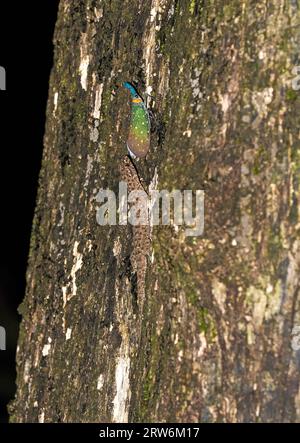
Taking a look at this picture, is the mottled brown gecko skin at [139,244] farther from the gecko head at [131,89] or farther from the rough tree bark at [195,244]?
the gecko head at [131,89]

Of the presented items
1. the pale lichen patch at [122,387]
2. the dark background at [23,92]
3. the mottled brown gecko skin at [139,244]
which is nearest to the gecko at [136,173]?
the mottled brown gecko skin at [139,244]

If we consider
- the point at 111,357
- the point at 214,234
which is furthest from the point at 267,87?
the point at 111,357

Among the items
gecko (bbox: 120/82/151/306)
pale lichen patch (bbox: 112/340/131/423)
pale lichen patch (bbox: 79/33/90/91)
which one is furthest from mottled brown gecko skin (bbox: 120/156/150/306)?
pale lichen patch (bbox: 79/33/90/91)

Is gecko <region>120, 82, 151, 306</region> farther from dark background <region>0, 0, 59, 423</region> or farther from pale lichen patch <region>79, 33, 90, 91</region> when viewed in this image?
dark background <region>0, 0, 59, 423</region>

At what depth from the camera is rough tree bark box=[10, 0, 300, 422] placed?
5.06ft

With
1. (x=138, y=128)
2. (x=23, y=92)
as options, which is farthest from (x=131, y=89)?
(x=23, y=92)

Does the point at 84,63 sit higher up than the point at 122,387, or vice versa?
the point at 84,63

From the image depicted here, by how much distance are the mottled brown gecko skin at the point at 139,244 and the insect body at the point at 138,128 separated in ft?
Result: 0.17

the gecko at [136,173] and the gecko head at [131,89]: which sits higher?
the gecko head at [131,89]

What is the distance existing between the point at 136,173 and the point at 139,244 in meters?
0.21

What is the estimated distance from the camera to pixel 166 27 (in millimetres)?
2027

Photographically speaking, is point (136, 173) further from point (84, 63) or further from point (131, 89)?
point (84, 63)

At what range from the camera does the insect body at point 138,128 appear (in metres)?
2.03

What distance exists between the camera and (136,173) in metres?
2.08
